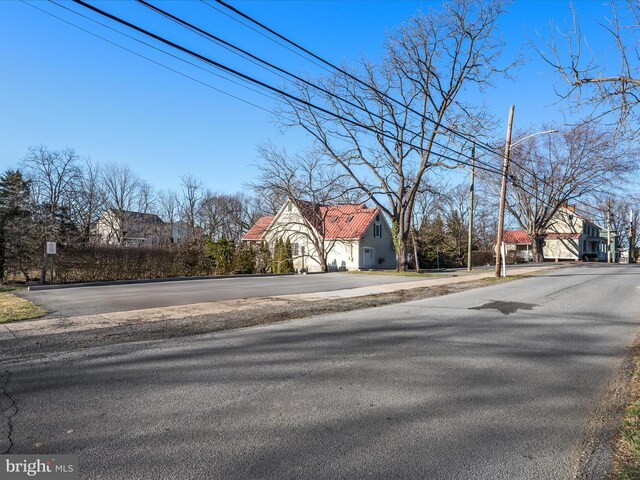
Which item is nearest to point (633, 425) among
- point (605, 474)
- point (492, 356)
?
point (605, 474)

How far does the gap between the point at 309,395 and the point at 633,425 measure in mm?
3131

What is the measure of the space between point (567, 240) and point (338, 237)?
49.4 metres

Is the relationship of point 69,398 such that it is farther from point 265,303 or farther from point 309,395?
point 265,303

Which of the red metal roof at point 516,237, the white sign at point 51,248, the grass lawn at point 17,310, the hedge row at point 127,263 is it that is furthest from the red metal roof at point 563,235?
the grass lawn at point 17,310

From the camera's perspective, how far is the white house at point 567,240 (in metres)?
67.5

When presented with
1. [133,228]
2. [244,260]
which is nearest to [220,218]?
[133,228]

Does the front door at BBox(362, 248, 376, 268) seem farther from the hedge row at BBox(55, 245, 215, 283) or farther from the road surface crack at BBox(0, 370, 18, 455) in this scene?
the road surface crack at BBox(0, 370, 18, 455)

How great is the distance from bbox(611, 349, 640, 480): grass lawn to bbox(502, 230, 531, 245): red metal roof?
243 feet

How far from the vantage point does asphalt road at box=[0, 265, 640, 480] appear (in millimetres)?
3195

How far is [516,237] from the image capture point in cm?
A: 7562

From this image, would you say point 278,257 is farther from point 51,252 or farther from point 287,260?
point 51,252

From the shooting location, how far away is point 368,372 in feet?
18.1

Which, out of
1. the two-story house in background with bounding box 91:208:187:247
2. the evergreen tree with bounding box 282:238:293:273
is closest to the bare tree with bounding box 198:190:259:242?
the two-story house in background with bounding box 91:208:187:247

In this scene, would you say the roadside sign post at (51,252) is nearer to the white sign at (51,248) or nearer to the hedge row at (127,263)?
the white sign at (51,248)
